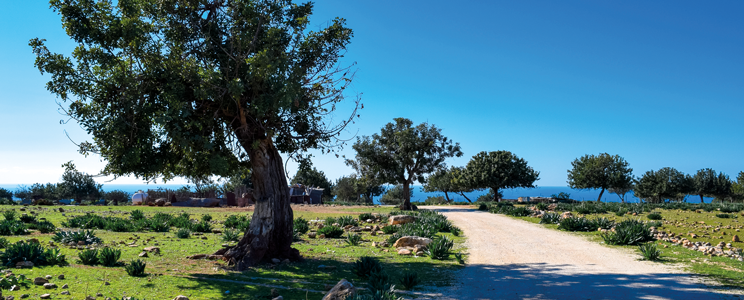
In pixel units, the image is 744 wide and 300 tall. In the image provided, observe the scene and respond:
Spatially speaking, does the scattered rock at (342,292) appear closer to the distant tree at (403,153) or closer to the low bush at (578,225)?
the low bush at (578,225)

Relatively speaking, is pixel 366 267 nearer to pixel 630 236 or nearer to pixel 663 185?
pixel 630 236

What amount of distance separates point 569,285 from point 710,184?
259 feet

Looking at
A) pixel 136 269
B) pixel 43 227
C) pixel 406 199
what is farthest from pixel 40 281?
pixel 406 199

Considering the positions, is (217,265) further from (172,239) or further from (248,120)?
(172,239)

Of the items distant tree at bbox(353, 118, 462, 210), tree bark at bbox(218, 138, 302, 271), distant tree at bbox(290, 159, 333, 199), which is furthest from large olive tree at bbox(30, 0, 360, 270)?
distant tree at bbox(290, 159, 333, 199)

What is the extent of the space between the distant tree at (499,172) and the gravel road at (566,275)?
122ft

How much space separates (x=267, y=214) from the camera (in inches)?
453

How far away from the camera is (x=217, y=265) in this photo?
418 inches

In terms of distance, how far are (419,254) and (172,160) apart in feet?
25.2

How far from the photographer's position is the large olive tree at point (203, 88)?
371 inches

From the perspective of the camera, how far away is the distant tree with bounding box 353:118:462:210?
3738 centimetres

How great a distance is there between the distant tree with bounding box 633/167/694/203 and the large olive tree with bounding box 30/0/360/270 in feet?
225

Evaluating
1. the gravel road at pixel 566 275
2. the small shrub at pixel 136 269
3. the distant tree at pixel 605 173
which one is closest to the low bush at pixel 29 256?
the small shrub at pixel 136 269

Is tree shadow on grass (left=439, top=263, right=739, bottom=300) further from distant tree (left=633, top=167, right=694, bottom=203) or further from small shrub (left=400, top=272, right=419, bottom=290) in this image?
distant tree (left=633, top=167, right=694, bottom=203)
